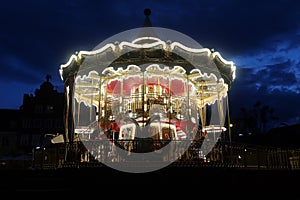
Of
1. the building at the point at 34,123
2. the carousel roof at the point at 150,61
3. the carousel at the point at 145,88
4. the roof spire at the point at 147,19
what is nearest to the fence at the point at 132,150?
the carousel at the point at 145,88

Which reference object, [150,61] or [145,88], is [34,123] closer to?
[145,88]

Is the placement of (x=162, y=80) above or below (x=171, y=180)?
above

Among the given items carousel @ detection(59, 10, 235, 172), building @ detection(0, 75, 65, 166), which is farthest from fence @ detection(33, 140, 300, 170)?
building @ detection(0, 75, 65, 166)

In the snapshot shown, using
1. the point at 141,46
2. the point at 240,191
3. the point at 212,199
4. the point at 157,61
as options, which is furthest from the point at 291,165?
the point at 141,46

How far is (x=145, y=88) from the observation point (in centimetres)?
1448

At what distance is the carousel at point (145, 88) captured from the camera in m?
11.8

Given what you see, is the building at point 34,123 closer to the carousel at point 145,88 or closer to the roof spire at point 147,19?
the carousel at point 145,88

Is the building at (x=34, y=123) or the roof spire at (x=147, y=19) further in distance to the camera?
the building at (x=34, y=123)

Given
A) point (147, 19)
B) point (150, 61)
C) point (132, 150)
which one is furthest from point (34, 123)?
point (132, 150)

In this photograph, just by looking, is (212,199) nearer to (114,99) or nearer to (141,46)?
(141,46)

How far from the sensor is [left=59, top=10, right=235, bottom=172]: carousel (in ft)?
38.8

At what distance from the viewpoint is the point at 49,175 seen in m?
8.80

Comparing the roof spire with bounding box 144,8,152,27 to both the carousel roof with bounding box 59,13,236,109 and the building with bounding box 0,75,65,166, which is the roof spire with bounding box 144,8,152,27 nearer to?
the carousel roof with bounding box 59,13,236,109

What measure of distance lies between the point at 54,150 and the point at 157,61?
560 cm
